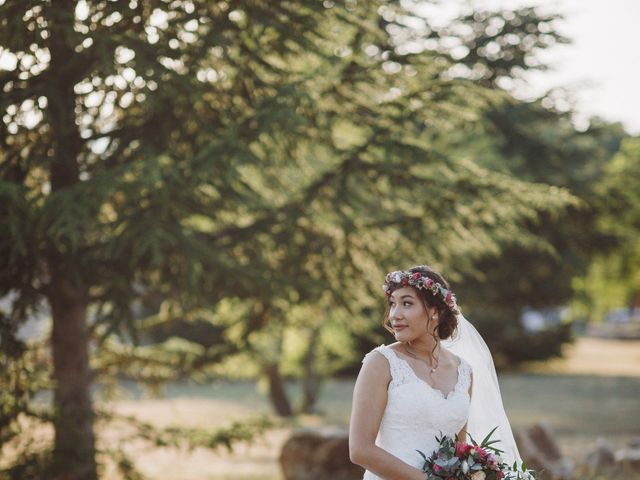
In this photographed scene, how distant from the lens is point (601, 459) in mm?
11914

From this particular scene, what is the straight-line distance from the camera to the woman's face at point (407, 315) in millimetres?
3998

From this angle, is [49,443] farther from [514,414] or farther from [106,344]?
[514,414]

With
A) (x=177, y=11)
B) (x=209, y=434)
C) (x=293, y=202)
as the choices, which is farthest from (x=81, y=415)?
(x=177, y=11)

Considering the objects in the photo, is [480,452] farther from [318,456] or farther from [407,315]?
[318,456]

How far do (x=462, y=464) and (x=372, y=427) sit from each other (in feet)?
1.51

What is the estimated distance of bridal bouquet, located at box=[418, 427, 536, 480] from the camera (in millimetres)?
3820

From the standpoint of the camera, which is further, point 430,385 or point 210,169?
point 210,169

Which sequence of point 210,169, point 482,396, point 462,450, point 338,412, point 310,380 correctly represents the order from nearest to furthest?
point 462,450
point 482,396
point 210,169
point 310,380
point 338,412

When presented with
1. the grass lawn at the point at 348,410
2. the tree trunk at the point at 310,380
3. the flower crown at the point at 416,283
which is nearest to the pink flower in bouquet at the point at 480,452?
the flower crown at the point at 416,283

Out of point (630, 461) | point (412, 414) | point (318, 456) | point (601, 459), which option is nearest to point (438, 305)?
point (412, 414)

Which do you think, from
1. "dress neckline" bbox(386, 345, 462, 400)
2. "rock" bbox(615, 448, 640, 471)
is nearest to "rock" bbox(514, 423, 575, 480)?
"rock" bbox(615, 448, 640, 471)

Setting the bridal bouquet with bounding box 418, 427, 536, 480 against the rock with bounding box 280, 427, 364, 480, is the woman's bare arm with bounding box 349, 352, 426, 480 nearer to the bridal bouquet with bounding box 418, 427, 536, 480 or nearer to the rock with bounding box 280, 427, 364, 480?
the bridal bouquet with bounding box 418, 427, 536, 480

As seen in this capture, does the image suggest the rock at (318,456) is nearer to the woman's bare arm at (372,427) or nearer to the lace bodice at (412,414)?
the lace bodice at (412,414)

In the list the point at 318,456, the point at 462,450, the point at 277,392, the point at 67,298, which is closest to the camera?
the point at 462,450
